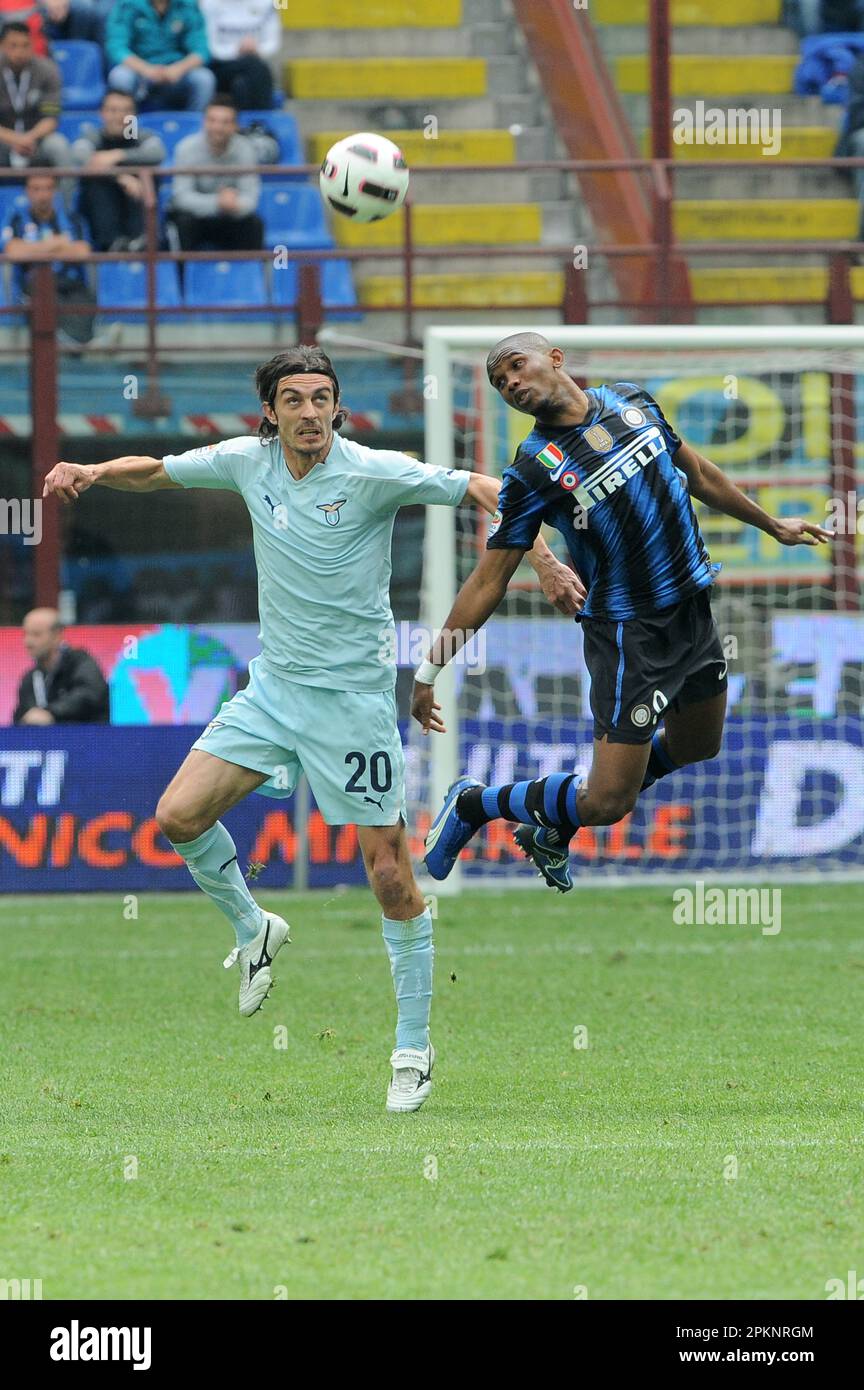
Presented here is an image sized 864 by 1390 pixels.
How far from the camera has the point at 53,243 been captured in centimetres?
1580

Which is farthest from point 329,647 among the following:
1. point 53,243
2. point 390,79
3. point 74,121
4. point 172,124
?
point 390,79

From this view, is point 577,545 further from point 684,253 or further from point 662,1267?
point 684,253

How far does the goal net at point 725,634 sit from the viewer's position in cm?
1290

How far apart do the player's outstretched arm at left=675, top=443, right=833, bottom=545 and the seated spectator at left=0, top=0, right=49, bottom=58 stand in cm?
1192

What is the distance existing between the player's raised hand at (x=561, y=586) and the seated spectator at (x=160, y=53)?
1208 cm

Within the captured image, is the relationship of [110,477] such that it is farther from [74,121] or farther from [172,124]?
[74,121]

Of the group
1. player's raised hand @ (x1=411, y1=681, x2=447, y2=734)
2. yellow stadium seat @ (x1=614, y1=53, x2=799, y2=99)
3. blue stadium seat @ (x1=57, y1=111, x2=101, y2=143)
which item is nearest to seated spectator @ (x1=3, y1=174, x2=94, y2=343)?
blue stadium seat @ (x1=57, y1=111, x2=101, y2=143)

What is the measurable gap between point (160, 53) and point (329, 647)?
12.4 meters

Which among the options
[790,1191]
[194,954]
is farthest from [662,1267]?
[194,954]

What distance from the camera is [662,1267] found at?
450cm

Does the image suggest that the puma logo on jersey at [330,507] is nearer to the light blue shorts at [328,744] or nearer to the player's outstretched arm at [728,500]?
the light blue shorts at [328,744]

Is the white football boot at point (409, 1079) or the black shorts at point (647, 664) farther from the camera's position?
the black shorts at point (647, 664)

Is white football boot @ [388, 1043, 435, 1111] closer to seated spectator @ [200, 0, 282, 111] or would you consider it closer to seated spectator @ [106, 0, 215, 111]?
seated spectator @ [106, 0, 215, 111]

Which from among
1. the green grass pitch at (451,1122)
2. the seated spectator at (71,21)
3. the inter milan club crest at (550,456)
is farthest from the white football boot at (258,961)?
the seated spectator at (71,21)
